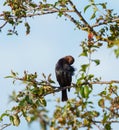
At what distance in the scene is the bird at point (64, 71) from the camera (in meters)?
8.77

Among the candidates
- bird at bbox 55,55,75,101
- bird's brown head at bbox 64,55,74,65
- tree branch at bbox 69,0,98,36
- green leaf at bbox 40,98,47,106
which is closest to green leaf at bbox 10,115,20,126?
green leaf at bbox 40,98,47,106

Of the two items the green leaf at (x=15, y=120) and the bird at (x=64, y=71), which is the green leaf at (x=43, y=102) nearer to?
the green leaf at (x=15, y=120)

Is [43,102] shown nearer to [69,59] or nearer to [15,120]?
[15,120]

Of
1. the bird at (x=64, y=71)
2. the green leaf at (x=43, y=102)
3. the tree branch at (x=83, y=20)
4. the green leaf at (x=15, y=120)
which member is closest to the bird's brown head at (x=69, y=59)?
the bird at (x=64, y=71)

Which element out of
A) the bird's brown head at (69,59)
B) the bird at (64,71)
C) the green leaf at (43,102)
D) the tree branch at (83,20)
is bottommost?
the green leaf at (43,102)

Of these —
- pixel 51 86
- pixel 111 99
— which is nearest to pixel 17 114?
pixel 51 86

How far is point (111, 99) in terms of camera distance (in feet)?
15.0

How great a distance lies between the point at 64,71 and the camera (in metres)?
8.98

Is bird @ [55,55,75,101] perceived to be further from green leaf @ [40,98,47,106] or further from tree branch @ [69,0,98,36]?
green leaf @ [40,98,47,106]

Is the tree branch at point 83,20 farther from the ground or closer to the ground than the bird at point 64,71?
farther from the ground

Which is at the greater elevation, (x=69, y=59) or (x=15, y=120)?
(x=69, y=59)

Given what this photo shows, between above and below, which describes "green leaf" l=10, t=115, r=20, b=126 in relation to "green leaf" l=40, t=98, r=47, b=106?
below

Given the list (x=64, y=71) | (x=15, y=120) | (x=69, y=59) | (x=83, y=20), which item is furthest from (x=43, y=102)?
(x=69, y=59)

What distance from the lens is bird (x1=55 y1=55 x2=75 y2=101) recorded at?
28.8 ft
